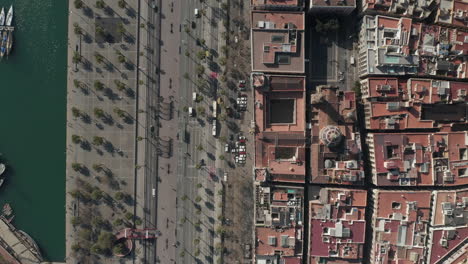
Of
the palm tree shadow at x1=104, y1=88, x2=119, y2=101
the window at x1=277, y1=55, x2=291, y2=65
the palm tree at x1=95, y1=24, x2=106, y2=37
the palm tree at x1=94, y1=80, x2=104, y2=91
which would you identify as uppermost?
the palm tree at x1=95, y1=24, x2=106, y2=37

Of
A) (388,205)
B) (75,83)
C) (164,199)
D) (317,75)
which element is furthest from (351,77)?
(75,83)

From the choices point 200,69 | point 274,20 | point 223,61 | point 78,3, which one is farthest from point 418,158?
point 78,3

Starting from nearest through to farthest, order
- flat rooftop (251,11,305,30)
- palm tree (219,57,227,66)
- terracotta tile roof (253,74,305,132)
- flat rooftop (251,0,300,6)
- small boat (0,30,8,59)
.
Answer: flat rooftop (251,11,305,30) → flat rooftop (251,0,300,6) → terracotta tile roof (253,74,305,132) → palm tree (219,57,227,66) → small boat (0,30,8,59)

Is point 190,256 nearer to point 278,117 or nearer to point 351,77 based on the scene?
point 278,117

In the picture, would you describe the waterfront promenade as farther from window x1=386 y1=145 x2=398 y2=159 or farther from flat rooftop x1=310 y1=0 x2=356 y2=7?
window x1=386 y1=145 x2=398 y2=159

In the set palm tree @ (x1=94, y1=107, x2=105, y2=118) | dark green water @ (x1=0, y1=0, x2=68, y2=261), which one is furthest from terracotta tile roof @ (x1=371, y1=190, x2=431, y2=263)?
dark green water @ (x1=0, y1=0, x2=68, y2=261)

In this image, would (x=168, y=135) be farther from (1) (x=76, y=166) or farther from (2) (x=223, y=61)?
(1) (x=76, y=166)

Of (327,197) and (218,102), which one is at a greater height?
(218,102)
